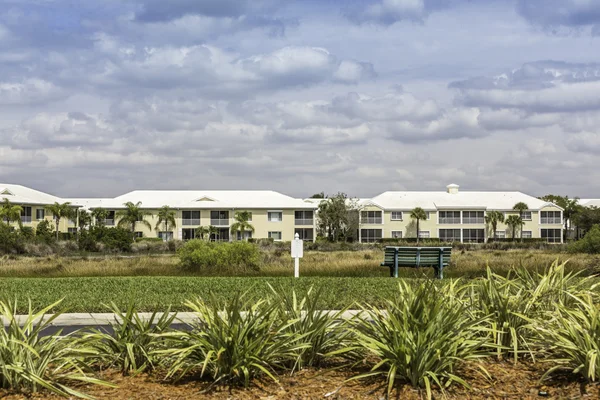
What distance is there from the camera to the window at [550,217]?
85.4 meters

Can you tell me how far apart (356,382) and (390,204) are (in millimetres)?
78104

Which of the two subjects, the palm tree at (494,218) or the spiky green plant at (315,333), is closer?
the spiky green plant at (315,333)

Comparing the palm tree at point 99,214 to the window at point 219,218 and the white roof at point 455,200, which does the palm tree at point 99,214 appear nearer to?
the window at point 219,218

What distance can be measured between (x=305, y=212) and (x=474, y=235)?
67.7ft

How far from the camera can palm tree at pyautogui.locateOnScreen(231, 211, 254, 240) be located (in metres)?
73.8

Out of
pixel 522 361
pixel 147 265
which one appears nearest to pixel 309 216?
pixel 147 265

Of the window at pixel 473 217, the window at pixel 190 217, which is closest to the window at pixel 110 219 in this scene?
the window at pixel 190 217

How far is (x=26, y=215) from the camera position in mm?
72062

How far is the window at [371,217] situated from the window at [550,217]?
19.1 m

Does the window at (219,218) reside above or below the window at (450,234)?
above

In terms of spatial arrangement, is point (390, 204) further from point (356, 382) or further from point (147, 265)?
point (356, 382)

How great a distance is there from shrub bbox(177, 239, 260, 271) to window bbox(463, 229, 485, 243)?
60.0m

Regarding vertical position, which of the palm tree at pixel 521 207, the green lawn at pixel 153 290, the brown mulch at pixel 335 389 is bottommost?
the brown mulch at pixel 335 389

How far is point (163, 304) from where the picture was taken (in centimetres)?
1295
